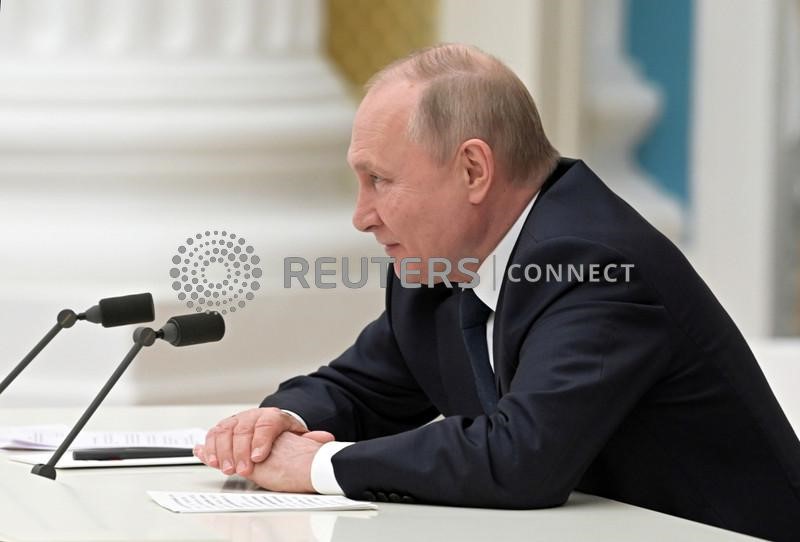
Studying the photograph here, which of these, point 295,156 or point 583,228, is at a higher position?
point 583,228

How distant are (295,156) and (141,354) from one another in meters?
0.67

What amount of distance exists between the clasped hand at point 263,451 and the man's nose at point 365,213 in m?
0.31

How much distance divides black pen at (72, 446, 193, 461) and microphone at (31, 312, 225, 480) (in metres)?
0.15

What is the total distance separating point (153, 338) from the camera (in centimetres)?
201

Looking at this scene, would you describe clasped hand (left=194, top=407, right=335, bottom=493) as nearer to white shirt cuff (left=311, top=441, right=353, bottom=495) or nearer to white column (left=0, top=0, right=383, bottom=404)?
white shirt cuff (left=311, top=441, right=353, bottom=495)

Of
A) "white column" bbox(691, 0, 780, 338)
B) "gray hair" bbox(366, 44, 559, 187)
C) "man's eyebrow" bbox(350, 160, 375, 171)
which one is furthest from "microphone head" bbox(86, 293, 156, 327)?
"white column" bbox(691, 0, 780, 338)

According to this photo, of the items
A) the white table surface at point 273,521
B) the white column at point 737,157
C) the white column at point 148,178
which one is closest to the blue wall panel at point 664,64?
the white column at point 737,157

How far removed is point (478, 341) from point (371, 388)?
32 cm

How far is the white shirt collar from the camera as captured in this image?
2.20 metres

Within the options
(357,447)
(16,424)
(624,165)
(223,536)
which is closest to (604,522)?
(357,447)

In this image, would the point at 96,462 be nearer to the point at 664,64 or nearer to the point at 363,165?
the point at 363,165

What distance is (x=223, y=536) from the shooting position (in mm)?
1653

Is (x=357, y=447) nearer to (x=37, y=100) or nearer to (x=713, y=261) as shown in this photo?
(x=37, y=100)

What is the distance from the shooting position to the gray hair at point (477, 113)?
7.10ft
